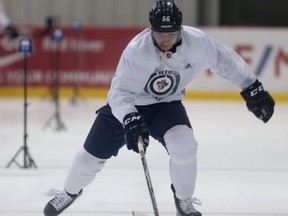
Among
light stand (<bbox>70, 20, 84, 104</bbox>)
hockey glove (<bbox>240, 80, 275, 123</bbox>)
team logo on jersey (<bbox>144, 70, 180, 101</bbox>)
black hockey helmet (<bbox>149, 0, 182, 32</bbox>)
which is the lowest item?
light stand (<bbox>70, 20, 84, 104</bbox>)

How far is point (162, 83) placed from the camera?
424cm

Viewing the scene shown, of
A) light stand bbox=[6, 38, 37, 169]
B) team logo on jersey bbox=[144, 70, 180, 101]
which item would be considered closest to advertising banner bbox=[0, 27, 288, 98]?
light stand bbox=[6, 38, 37, 169]

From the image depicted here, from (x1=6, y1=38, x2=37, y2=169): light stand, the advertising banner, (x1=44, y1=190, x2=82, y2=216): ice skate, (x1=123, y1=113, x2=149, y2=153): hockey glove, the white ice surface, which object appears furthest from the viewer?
the advertising banner

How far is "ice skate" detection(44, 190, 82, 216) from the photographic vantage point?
15.0 ft

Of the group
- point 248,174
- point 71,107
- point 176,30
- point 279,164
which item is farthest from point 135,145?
point 71,107

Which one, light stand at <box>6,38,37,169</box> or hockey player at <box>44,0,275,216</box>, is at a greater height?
hockey player at <box>44,0,275,216</box>

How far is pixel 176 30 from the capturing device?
407 cm

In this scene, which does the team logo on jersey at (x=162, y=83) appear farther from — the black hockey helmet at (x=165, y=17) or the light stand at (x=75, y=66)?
the light stand at (x=75, y=66)

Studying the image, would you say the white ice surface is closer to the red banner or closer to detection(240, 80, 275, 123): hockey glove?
detection(240, 80, 275, 123): hockey glove

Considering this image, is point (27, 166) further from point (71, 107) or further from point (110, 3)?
point (110, 3)

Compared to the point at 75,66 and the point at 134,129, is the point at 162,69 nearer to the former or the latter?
the point at 134,129

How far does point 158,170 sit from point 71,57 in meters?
5.52

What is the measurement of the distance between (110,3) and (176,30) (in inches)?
381

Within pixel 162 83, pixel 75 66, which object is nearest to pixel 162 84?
pixel 162 83
